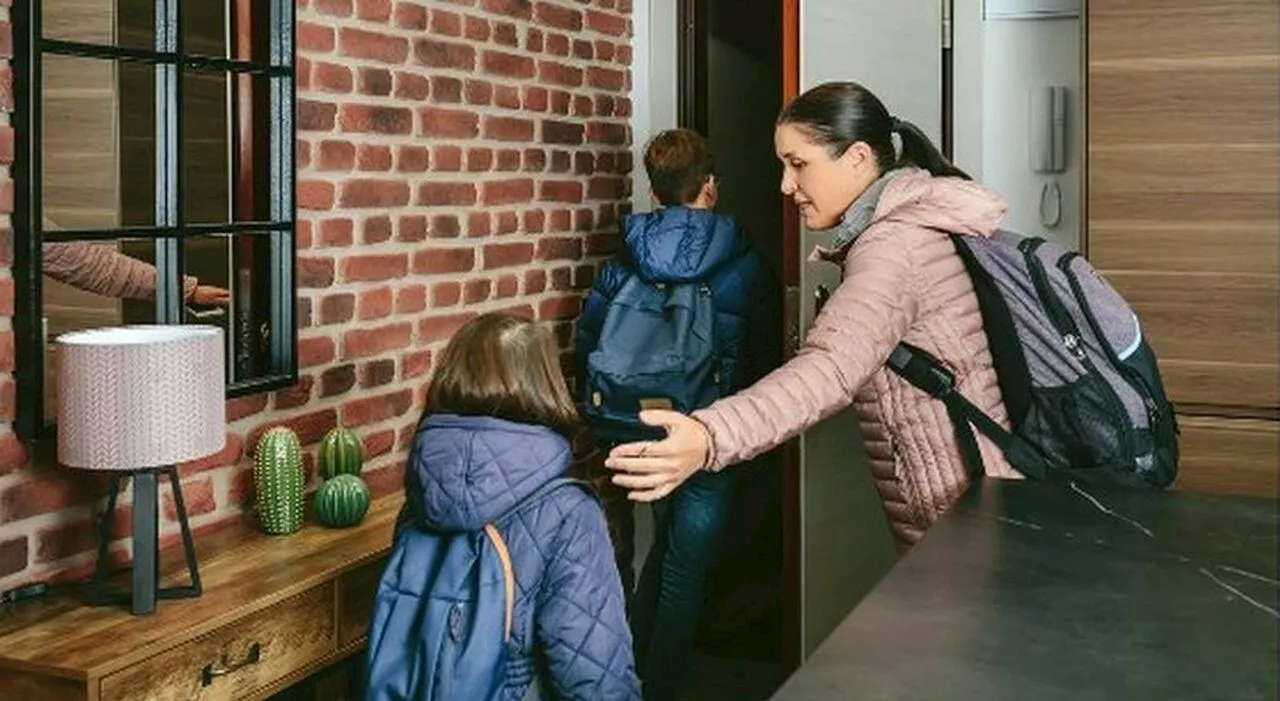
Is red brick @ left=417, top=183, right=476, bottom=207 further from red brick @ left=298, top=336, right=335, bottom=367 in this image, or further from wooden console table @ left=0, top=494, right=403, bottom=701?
wooden console table @ left=0, top=494, right=403, bottom=701

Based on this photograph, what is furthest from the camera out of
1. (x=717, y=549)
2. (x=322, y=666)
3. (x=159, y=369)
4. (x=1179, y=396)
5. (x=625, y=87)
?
(x=625, y=87)

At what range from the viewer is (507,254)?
153 inches

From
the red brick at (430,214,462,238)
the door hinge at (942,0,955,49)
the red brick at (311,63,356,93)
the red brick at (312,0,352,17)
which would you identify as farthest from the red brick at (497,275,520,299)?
the door hinge at (942,0,955,49)

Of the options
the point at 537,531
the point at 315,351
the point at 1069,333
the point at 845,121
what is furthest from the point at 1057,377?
the point at 315,351

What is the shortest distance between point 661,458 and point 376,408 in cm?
132

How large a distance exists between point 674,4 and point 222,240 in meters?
2.08

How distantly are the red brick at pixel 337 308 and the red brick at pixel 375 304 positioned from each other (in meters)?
0.03

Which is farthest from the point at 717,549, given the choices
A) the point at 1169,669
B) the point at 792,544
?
the point at 1169,669

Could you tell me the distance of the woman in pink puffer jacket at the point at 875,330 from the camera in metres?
2.26

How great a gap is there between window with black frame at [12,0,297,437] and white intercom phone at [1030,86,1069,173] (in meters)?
2.14

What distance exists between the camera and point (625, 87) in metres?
4.53

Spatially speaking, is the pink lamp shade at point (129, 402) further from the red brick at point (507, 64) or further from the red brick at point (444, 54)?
the red brick at point (507, 64)

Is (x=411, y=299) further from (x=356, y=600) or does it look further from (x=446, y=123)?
(x=356, y=600)

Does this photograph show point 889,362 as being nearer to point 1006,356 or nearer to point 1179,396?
point 1006,356
